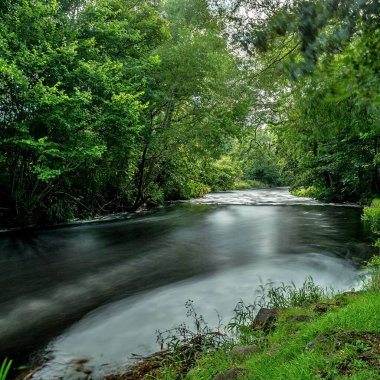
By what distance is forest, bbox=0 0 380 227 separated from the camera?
1997 millimetres

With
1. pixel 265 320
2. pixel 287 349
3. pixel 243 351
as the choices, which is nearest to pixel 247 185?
pixel 265 320

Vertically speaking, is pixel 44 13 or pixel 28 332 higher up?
pixel 44 13

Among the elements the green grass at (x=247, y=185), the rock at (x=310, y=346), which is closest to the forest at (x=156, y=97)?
the rock at (x=310, y=346)

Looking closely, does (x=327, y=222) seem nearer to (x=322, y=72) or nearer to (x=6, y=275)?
(x=6, y=275)

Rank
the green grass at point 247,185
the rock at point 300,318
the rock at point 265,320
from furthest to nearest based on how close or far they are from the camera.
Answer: the green grass at point 247,185
the rock at point 265,320
the rock at point 300,318

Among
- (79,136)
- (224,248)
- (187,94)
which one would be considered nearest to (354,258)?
(224,248)

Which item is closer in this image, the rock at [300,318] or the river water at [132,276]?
the rock at [300,318]

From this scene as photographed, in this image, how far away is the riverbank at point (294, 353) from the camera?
2.68 m

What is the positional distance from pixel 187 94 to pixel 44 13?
877 centimetres

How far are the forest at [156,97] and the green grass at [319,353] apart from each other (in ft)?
6.98

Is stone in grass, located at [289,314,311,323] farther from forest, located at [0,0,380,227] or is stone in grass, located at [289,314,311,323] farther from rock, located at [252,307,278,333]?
forest, located at [0,0,380,227]

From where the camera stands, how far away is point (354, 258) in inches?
361

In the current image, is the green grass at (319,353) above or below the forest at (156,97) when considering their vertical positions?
below

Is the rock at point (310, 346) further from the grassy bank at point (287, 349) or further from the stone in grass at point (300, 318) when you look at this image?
the stone in grass at point (300, 318)
